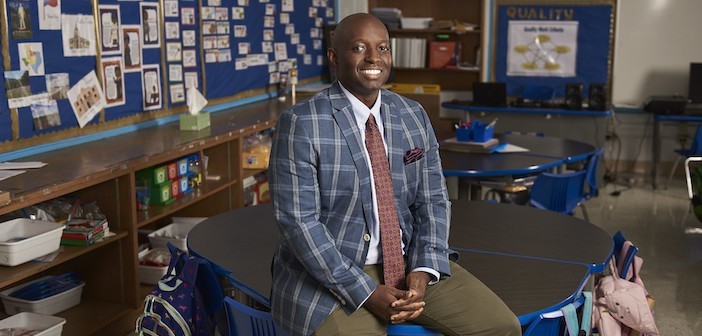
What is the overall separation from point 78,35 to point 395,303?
8.63 feet

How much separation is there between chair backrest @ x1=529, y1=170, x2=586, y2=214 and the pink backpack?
152 cm

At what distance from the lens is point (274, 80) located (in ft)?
21.5

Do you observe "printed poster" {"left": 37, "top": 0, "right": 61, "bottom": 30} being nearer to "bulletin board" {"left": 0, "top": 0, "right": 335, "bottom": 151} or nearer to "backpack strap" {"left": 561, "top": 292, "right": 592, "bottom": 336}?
"bulletin board" {"left": 0, "top": 0, "right": 335, "bottom": 151}

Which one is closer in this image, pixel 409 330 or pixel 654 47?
pixel 409 330

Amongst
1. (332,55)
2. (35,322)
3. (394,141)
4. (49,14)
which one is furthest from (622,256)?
(49,14)

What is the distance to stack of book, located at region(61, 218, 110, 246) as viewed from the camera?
331cm

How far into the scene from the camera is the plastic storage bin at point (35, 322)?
3.07 m

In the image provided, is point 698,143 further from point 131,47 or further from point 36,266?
point 36,266

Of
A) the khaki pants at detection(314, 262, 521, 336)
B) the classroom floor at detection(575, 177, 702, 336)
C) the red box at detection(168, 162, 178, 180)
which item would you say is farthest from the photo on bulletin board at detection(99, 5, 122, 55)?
the classroom floor at detection(575, 177, 702, 336)

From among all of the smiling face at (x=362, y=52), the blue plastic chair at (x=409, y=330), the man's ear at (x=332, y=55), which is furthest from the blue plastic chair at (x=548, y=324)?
the man's ear at (x=332, y=55)

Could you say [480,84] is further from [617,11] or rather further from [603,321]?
[603,321]

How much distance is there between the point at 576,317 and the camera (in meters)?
2.11

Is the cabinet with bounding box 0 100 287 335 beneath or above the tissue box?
beneath

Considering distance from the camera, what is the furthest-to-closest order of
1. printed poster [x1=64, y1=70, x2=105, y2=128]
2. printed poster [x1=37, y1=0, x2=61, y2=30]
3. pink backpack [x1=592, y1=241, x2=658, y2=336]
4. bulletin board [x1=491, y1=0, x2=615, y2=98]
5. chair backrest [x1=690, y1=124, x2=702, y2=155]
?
1. bulletin board [x1=491, y1=0, x2=615, y2=98]
2. chair backrest [x1=690, y1=124, x2=702, y2=155]
3. printed poster [x1=64, y1=70, x2=105, y2=128]
4. printed poster [x1=37, y1=0, x2=61, y2=30]
5. pink backpack [x1=592, y1=241, x2=658, y2=336]
